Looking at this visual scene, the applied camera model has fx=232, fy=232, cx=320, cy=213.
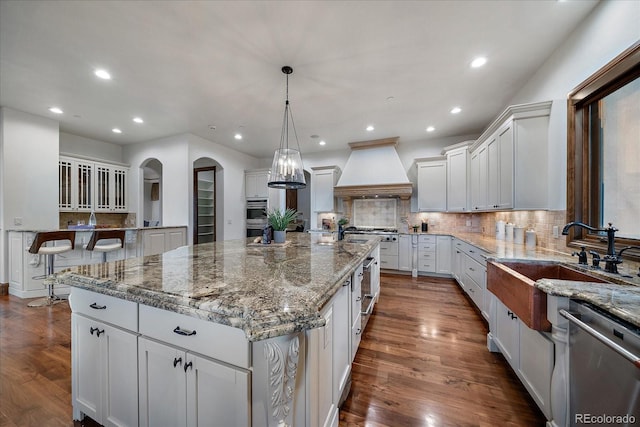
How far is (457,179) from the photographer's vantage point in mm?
4363

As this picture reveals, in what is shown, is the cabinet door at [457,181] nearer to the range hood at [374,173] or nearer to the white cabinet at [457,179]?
the white cabinet at [457,179]

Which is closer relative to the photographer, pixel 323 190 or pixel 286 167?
pixel 286 167

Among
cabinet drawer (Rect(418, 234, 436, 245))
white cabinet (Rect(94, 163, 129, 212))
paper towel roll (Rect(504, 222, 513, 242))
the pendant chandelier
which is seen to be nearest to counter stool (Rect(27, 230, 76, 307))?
white cabinet (Rect(94, 163, 129, 212))

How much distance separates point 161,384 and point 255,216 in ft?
17.3

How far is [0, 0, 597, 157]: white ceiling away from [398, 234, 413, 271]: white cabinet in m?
2.34

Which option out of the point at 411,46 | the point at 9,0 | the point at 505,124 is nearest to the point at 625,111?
the point at 505,124

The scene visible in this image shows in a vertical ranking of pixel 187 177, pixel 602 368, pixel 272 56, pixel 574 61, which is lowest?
pixel 602 368

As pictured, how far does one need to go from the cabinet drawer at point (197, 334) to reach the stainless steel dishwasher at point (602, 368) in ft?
4.27

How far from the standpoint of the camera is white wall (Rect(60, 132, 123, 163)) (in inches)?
188

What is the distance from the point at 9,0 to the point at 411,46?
10.9 ft

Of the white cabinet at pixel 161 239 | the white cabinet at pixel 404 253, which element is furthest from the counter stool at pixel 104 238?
the white cabinet at pixel 404 253

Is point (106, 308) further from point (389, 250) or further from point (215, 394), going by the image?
point (389, 250)

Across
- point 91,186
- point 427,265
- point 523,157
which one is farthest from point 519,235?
point 91,186

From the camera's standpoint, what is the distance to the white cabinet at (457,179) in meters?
4.23
